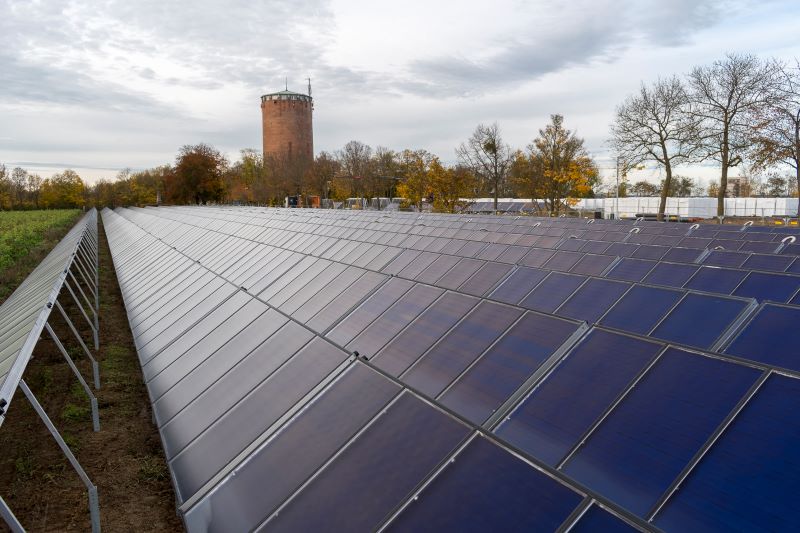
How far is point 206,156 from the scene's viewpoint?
134 meters

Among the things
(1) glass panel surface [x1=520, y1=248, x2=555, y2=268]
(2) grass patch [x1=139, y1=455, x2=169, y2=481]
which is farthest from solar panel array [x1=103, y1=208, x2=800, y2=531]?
(1) glass panel surface [x1=520, y1=248, x2=555, y2=268]

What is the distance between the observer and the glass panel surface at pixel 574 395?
4680mm

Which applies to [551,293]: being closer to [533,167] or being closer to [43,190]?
[533,167]

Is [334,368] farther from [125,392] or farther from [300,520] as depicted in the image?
[125,392]

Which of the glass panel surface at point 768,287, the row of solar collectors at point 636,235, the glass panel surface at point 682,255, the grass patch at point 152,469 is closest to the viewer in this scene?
the grass patch at point 152,469

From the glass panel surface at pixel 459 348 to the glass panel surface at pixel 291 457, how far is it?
732mm

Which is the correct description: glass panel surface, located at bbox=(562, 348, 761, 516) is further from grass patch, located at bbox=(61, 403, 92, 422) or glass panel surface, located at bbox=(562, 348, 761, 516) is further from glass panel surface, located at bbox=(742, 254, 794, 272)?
glass panel surface, located at bbox=(742, 254, 794, 272)

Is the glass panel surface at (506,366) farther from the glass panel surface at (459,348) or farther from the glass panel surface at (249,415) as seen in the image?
the glass panel surface at (249,415)

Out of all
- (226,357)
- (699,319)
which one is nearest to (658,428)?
(699,319)

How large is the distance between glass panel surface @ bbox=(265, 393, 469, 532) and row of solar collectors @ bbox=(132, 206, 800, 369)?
2.90 metres

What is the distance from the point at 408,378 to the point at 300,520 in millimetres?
2499

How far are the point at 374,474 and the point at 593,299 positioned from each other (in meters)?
6.60

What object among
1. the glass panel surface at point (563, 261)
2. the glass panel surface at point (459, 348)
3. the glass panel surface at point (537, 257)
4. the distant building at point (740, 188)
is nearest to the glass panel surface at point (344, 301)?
the glass panel surface at point (459, 348)

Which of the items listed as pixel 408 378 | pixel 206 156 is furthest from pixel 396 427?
pixel 206 156
